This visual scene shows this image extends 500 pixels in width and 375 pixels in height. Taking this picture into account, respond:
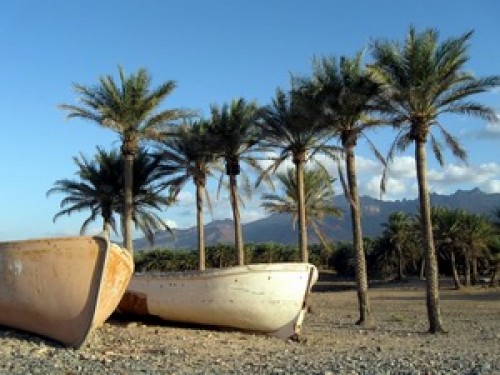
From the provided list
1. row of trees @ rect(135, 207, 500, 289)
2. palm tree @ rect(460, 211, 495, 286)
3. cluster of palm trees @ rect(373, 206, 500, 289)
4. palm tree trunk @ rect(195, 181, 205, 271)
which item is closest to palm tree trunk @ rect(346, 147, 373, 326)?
palm tree trunk @ rect(195, 181, 205, 271)

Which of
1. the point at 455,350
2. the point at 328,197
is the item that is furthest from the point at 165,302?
the point at 328,197

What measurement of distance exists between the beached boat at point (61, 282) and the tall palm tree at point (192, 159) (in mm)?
17430

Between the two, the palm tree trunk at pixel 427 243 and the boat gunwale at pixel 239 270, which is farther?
the palm tree trunk at pixel 427 243

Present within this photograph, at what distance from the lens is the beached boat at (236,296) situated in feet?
49.0

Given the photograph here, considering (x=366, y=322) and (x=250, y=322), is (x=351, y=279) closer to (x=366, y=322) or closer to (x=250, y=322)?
(x=366, y=322)

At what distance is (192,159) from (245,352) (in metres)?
19.9

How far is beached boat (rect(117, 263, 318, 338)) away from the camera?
14938mm

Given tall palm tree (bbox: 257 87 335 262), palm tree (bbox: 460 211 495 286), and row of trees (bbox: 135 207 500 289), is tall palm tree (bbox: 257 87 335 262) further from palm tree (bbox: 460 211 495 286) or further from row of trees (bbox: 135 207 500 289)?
palm tree (bbox: 460 211 495 286)

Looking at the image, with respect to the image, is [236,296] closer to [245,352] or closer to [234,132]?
[245,352]

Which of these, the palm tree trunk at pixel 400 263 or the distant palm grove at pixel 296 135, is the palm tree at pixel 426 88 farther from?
the palm tree trunk at pixel 400 263

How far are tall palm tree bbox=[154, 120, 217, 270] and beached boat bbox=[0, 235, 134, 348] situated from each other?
1743cm

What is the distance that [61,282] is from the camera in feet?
41.2

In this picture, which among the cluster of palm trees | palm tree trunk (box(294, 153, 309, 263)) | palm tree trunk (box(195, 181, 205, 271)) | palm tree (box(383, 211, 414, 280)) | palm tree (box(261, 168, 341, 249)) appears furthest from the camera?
palm tree (box(383, 211, 414, 280))

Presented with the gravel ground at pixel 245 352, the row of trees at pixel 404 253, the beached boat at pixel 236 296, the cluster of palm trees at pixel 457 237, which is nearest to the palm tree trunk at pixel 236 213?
the gravel ground at pixel 245 352
